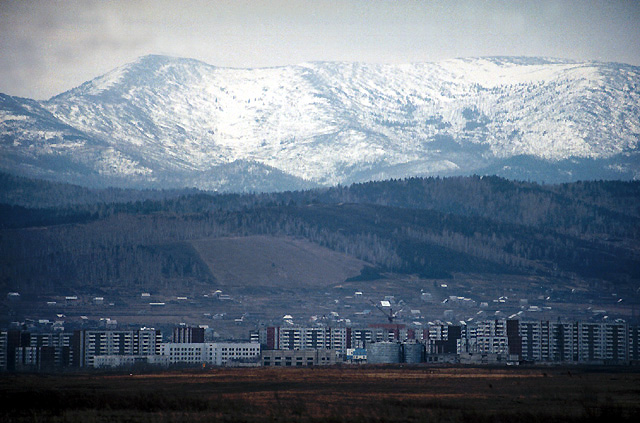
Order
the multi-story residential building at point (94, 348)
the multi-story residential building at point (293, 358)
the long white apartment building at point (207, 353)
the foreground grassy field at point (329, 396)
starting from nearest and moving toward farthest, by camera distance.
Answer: the foreground grassy field at point (329, 396) → the multi-story residential building at point (293, 358) → the long white apartment building at point (207, 353) → the multi-story residential building at point (94, 348)

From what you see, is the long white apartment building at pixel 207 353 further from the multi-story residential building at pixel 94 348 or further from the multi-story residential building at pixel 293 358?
the multi-story residential building at pixel 293 358

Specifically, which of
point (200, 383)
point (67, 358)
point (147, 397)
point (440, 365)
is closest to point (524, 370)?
point (440, 365)

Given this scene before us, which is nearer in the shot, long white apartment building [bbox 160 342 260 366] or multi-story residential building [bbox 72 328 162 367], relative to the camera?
long white apartment building [bbox 160 342 260 366]

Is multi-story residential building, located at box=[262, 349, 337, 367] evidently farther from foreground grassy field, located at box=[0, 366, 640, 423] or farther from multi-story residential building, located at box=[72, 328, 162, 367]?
foreground grassy field, located at box=[0, 366, 640, 423]

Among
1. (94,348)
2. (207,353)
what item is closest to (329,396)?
(207,353)

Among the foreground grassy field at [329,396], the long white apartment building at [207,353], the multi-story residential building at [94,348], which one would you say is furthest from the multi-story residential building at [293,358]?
the foreground grassy field at [329,396]

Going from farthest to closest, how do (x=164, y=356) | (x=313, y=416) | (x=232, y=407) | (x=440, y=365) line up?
(x=164, y=356), (x=440, y=365), (x=232, y=407), (x=313, y=416)

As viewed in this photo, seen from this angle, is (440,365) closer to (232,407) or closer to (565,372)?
(565,372)

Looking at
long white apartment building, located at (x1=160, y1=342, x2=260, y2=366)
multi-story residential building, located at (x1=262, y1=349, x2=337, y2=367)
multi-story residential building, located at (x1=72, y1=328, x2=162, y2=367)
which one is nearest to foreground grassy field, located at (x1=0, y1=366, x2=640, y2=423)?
multi-story residential building, located at (x1=262, y1=349, x2=337, y2=367)
